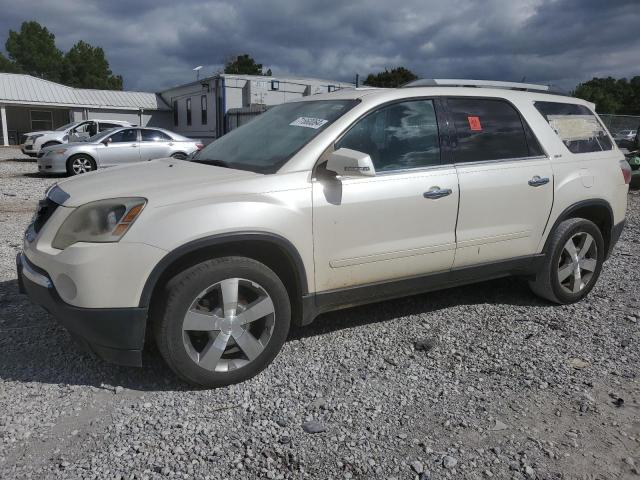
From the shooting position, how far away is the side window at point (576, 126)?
438 centimetres

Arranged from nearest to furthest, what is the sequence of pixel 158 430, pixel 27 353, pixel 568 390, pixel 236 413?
pixel 158 430, pixel 236 413, pixel 568 390, pixel 27 353

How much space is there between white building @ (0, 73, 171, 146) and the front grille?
1337 inches

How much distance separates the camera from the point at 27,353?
347 cm

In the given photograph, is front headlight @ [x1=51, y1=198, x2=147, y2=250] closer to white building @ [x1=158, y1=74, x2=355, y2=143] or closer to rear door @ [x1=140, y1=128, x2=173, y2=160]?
rear door @ [x1=140, y1=128, x2=173, y2=160]

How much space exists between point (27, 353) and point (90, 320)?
43.1 inches

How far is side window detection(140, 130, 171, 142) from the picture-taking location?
48.2 ft

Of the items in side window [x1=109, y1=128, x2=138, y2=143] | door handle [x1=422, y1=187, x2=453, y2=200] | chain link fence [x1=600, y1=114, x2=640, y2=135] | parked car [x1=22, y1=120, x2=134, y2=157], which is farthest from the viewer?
chain link fence [x1=600, y1=114, x2=640, y2=135]

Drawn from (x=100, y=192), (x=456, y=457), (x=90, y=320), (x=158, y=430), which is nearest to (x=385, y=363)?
(x=456, y=457)

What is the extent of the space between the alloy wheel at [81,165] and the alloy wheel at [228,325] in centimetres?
1235

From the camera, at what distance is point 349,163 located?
3025 millimetres

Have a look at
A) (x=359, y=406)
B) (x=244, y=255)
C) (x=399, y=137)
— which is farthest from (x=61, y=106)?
(x=359, y=406)

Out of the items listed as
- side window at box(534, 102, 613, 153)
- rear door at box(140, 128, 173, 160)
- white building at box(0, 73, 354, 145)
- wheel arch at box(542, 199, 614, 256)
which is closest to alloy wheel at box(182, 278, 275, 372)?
wheel arch at box(542, 199, 614, 256)

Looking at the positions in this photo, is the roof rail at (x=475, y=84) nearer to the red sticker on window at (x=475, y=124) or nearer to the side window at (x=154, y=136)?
the red sticker on window at (x=475, y=124)

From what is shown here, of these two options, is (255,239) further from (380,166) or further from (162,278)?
(380,166)
